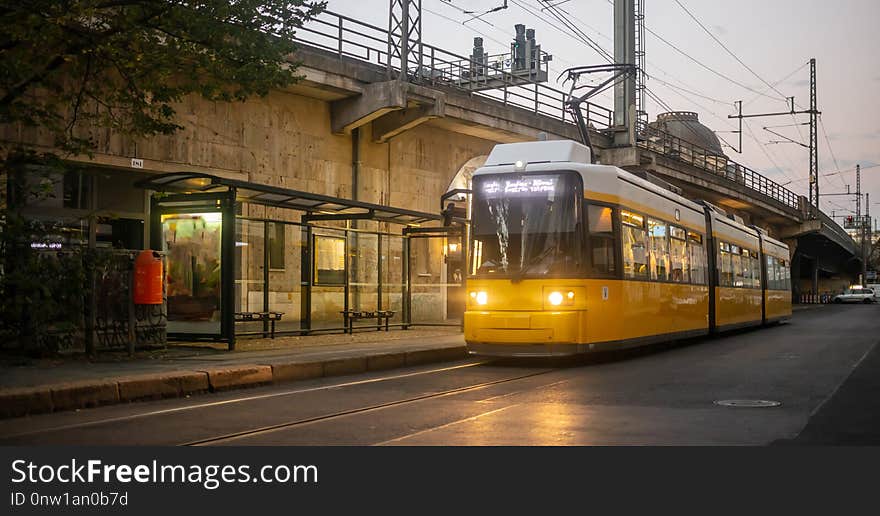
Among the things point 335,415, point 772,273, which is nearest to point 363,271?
point 335,415

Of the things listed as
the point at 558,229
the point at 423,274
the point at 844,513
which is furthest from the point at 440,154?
the point at 844,513

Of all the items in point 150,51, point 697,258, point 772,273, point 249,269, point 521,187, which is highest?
point 150,51

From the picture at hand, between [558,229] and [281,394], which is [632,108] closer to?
[558,229]

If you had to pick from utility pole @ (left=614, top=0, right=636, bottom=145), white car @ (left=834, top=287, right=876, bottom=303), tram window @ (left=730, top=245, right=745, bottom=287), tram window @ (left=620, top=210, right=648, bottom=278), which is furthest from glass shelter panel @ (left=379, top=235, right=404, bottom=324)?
white car @ (left=834, top=287, right=876, bottom=303)

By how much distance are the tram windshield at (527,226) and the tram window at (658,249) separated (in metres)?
3.10

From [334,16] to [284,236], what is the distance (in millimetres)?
7532

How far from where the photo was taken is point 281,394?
1134 cm

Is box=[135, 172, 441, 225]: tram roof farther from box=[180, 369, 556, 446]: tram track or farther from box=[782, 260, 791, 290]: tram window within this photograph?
box=[782, 260, 791, 290]: tram window

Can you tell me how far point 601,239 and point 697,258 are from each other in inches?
Result: 258

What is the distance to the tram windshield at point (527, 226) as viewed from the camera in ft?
47.9

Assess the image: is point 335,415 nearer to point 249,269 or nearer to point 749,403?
point 749,403

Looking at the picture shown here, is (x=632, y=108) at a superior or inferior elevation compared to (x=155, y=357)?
superior

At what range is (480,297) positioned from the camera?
15.1m

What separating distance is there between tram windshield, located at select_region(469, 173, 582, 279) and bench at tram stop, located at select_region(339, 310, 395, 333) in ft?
21.9
